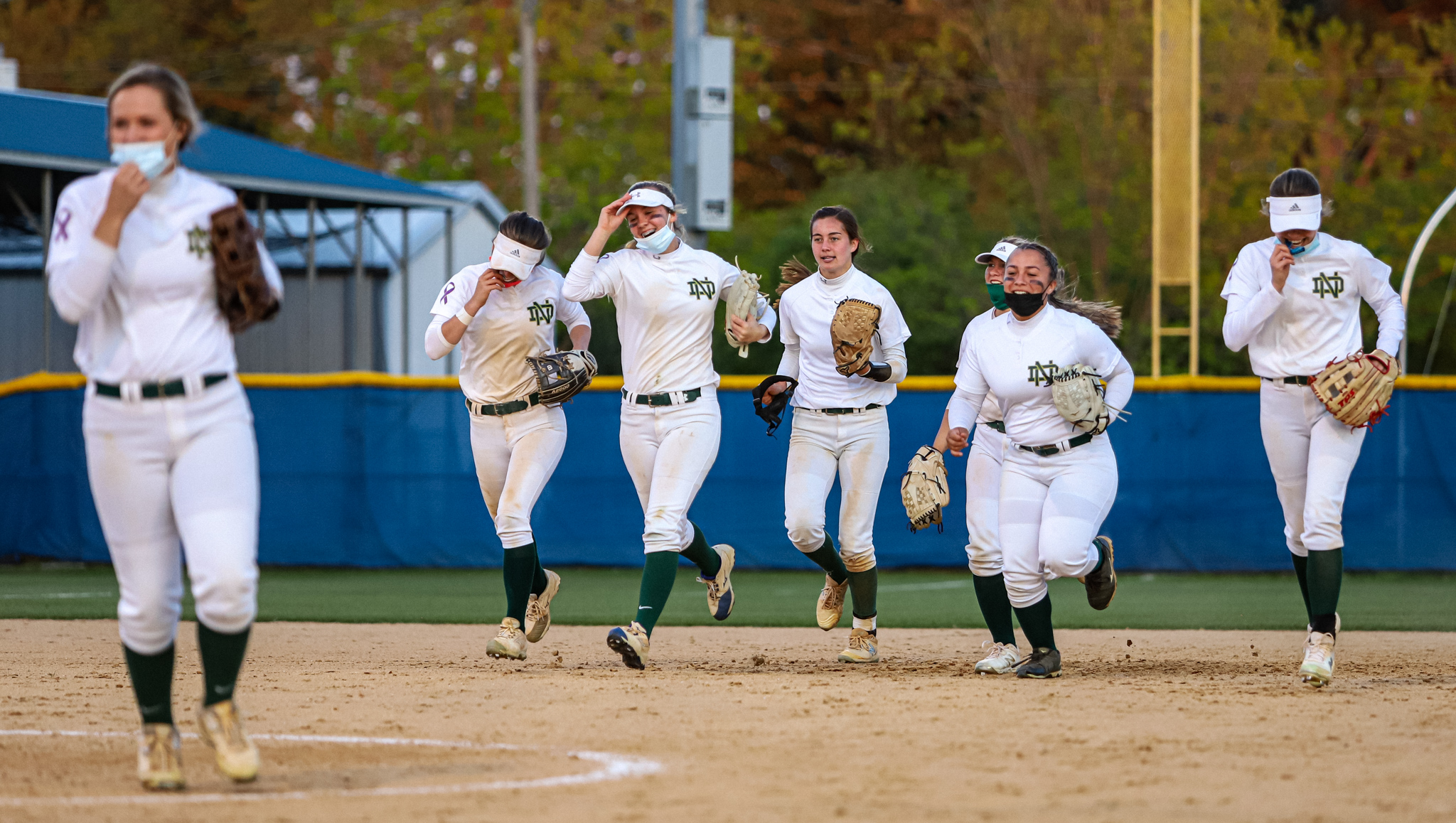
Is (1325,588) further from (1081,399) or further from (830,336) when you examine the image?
(830,336)

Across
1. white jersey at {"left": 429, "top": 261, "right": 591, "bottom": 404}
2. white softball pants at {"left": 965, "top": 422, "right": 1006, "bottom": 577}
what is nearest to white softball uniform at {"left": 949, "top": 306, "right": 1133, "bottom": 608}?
white softball pants at {"left": 965, "top": 422, "right": 1006, "bottom": 577}

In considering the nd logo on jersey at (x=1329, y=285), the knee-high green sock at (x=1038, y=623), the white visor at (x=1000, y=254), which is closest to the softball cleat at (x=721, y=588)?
the knee-high green sock at (x=1038, y=623)

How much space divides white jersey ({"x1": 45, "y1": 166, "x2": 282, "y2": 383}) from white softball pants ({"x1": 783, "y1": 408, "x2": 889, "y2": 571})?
12.0 ft

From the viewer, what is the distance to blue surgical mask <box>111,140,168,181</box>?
14.8ft

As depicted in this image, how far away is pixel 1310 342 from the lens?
279 inches

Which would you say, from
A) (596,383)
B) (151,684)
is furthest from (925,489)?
(596,383)

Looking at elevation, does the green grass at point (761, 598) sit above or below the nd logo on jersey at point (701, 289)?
below

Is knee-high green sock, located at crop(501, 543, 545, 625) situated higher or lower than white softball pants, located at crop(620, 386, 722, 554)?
lower

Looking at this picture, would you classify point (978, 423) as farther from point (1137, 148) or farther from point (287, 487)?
point (1137, 148)

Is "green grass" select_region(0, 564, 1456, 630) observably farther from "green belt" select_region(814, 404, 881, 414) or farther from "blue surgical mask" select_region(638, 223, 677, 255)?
"blue surgical mask" select_region(638, 223, 677, 255)

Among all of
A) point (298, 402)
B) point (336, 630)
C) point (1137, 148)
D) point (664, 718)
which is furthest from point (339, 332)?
point (664, 718)

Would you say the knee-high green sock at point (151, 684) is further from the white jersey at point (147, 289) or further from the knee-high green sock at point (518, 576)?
the knee-high green sock at point (518, 576)

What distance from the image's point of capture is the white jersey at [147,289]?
177 inches

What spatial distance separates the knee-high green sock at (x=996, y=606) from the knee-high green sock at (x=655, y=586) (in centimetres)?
141
